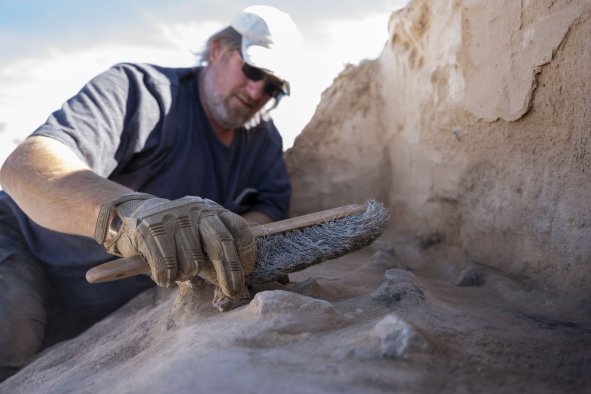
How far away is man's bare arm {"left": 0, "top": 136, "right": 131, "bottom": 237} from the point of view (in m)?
1.49

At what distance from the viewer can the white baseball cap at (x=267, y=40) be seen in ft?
8.14

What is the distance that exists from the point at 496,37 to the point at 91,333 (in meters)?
1.77

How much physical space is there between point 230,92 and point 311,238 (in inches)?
46.3

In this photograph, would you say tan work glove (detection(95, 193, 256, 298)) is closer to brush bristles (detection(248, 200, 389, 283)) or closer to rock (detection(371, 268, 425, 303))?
brush bristles (detection(248, 200, 389, 283))

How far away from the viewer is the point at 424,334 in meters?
1.01

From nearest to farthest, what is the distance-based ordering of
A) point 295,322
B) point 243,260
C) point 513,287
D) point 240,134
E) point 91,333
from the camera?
point 295,322 < point 243,260 < point 513,287 < point 91,333 < point 240,134

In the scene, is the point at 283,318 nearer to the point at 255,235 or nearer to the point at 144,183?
the point at 255,235

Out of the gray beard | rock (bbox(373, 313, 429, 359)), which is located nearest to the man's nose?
the gray beard

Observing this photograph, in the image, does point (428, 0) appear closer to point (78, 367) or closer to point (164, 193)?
point (164, 193)

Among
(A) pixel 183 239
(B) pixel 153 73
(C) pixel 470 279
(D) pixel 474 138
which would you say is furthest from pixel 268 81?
(A) pixel 183 239

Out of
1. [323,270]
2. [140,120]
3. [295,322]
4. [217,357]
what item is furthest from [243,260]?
[140,120]

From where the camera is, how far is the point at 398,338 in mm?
953

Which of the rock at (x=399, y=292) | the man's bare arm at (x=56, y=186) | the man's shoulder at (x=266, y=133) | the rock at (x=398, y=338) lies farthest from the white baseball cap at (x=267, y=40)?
the rock at (x=398, y=338)

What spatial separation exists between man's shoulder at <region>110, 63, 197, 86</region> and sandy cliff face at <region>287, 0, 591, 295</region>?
0.79m
